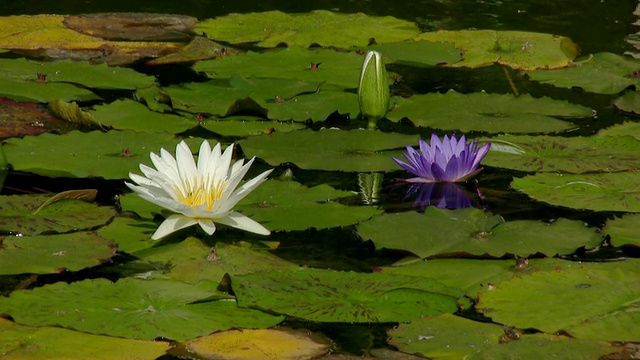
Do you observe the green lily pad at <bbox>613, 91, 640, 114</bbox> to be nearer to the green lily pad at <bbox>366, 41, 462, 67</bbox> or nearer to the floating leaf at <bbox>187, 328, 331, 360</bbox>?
the green lily pad at <bbox>366, 41, 462, 67</bbox>

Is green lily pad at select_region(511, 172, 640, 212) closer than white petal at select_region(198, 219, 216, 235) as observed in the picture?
No

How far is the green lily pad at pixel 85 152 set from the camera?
3137 millimetres

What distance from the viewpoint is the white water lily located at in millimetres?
2594

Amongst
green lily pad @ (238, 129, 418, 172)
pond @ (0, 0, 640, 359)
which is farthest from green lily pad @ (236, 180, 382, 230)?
green lily pad @ (238, 129, 418, 172)

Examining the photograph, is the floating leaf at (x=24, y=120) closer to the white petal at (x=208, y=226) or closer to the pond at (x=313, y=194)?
the pond at (x=313, y=194)

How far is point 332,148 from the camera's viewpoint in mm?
3371

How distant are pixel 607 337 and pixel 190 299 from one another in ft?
2.89

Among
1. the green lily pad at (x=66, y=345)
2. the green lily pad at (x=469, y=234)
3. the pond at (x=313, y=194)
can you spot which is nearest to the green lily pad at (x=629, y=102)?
the pond at (x=313, y=194)

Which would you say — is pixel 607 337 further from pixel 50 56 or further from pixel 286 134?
pixel 50 56

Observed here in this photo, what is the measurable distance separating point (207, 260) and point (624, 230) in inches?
42.4

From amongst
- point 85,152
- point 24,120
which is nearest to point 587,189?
point 85,152

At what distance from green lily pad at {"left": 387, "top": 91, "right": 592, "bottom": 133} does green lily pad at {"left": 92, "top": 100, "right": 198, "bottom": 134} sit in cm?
78

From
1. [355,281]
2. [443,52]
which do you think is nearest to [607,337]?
[355,281]

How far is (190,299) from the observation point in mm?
2240
